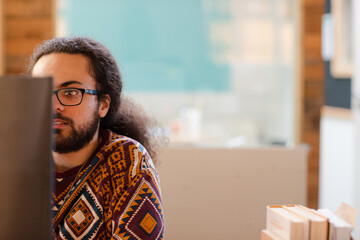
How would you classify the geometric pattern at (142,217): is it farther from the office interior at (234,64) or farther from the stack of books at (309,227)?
the office interior at (234,64)

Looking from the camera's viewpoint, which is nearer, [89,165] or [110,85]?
[89,165]

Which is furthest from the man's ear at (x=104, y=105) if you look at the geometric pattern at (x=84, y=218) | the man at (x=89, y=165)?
the geometric pattern at (x=84, y=218)

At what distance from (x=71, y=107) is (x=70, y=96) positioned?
0.08ft

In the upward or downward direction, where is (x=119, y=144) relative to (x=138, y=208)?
upward

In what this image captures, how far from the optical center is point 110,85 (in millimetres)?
1501

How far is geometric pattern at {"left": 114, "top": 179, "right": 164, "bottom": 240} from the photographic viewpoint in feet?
4.06

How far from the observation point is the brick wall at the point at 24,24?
2.83 metres

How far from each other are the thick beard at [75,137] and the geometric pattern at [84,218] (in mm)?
111

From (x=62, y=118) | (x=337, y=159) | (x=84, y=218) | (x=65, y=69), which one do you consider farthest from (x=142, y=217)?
(x=337, y=159)

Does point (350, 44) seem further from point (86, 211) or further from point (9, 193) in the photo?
point (9, 193)

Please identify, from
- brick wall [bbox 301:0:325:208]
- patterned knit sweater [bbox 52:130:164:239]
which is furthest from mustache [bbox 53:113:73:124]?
brick wall [bbox 301:0:325:208]

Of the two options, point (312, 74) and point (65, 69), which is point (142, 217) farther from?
point (312, 74)

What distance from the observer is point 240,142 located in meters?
4.02

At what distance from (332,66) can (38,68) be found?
12.9ft
